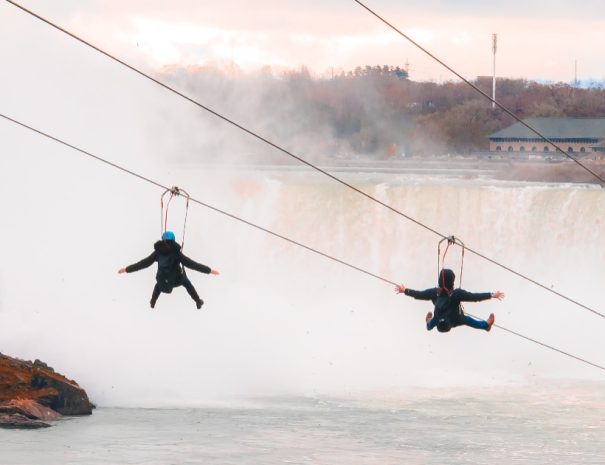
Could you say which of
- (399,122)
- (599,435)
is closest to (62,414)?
(599,435)

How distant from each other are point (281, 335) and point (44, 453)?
21.4 m

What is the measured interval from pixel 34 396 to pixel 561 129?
267 feet

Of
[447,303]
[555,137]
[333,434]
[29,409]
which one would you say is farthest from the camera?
[555,137]

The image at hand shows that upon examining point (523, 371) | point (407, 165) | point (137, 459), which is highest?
point (407, 165)

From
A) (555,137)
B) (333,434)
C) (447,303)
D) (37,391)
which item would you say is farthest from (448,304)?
(555,137)

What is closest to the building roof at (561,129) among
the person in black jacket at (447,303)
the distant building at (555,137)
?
the distant building at (555,137)

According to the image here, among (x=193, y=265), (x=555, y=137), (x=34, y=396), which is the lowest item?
(x=34, y=396)

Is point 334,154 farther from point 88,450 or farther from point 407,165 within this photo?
point 88,450

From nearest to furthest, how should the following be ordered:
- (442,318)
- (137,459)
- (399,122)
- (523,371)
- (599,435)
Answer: (442,318), (137,459), (599,435), (523,371), (399,122)

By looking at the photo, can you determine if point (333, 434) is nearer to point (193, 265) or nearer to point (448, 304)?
point (448, 304)

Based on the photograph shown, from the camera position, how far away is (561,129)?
404 ft

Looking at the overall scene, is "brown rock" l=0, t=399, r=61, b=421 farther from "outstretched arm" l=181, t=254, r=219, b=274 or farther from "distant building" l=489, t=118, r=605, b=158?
"distant building" l=489, t=118, r=605, b=158

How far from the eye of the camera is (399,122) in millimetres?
125188

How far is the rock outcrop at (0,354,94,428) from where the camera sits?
4509cm
